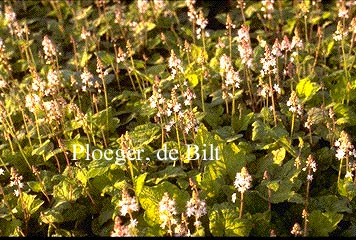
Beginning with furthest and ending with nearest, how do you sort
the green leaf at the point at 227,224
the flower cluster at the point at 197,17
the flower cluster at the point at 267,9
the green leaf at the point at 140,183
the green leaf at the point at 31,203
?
the flower cluster at the point at 267,9 < the flower cluster at the point at 197,17 < the green leaf at the point at 31,203 < the green leaf at the point at 140,183 < the green leaf at the point at 227,224

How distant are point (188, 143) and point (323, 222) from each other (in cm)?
170

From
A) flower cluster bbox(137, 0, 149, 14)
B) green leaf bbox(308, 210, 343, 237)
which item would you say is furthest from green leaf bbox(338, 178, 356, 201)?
flower cluster bbox(137, 0, 149, 14)

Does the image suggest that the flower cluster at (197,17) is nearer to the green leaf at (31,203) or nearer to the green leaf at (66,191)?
the green leaf at (66,191)

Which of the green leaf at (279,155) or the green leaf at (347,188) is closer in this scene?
the green leaf at (347,188)

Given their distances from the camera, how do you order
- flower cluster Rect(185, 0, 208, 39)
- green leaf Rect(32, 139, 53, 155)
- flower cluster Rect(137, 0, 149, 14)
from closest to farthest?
green leaf Rect(32, 139, 53, 155) < flower cluster Rect(185, 0, 208, 39) < flower cluster Rect(137, 0, 149, 14)

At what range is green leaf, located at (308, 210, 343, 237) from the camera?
180 inches

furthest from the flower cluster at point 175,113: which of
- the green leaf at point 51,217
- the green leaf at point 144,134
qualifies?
the green leaf at point 51,217

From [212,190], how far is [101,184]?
109 centimetres

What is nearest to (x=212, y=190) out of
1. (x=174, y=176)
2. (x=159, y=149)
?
(x=174, y=176)

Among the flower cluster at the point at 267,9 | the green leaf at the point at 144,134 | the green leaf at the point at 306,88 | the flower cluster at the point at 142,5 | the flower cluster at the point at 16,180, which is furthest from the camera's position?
the flower cluster at the point at 142,5

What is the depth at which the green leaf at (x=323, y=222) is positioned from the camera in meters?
4.56

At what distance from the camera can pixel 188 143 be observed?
572 cm

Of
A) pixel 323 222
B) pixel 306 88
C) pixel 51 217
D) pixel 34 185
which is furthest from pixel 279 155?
pixel 34 185

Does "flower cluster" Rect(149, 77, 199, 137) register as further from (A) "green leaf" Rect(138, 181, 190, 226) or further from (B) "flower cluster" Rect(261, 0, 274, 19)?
(B) "flower cluster" Rect(261, 0, 274, 19)
